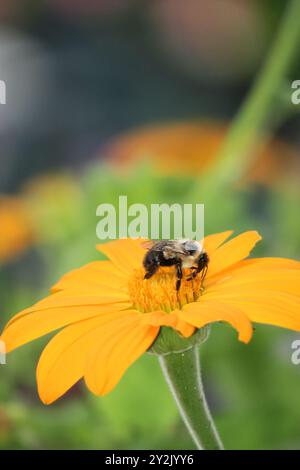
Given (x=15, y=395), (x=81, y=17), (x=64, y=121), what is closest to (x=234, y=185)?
(x=15, y=395)

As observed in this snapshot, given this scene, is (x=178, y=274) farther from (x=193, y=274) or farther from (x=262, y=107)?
(x=262, y=107)

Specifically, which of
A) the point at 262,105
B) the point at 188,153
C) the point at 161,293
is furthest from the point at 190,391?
the point at 188,153

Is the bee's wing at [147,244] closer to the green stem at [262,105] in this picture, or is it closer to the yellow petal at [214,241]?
the yellow petal at [214,241]

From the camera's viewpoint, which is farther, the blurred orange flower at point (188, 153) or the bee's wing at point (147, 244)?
the blurred orange flower at point (188, 153)

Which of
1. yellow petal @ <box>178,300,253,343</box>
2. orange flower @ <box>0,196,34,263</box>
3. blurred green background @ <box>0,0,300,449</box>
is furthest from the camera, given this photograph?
orange flower @ <box>0,196,34,263</box>

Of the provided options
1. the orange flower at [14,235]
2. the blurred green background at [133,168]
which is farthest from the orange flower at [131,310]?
the orange flower at [14,235]

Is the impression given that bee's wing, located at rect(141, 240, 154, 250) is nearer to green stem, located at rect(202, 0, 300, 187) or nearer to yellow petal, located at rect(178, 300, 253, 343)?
yellow petal, located at rect(178, 300, 253, 343)

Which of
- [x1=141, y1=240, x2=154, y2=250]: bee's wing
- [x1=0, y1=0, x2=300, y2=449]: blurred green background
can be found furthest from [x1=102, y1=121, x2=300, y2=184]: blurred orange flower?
[x1=141, y1=240, x2=154, y2=250]: bee's wing
